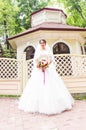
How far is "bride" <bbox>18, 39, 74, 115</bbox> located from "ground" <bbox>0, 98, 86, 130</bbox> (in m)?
0.20

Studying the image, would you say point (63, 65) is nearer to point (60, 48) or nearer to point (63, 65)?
point (63, 65)

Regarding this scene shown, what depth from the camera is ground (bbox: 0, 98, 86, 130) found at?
513 cm

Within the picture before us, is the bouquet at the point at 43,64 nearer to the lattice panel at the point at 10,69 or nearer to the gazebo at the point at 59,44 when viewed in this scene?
the gazebo at the point at 59,44

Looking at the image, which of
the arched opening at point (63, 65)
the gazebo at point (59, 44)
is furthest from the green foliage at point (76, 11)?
the arched opening at point (63, 65)

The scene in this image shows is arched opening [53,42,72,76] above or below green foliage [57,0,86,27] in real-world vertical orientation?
below

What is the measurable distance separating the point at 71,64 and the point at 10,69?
2571 mm

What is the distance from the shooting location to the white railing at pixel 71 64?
374 inches

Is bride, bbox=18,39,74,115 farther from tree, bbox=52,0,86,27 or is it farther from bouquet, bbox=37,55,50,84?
tree, bbox=52,0,86,27

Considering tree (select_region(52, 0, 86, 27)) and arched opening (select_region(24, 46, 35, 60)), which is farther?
tree (select_region(52, 0, 86, 27))

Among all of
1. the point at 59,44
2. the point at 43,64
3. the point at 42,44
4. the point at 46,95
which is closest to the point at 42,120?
the point at 46,95

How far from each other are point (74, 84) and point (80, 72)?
0.54 meters

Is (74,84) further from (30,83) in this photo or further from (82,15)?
(82,15)

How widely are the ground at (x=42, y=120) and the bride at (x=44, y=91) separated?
0.66 feet

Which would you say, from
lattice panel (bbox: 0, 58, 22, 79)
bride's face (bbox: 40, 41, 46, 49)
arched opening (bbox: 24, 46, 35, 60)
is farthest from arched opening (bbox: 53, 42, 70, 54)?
bride's face (bbox: 40, 41, 46, 49)
